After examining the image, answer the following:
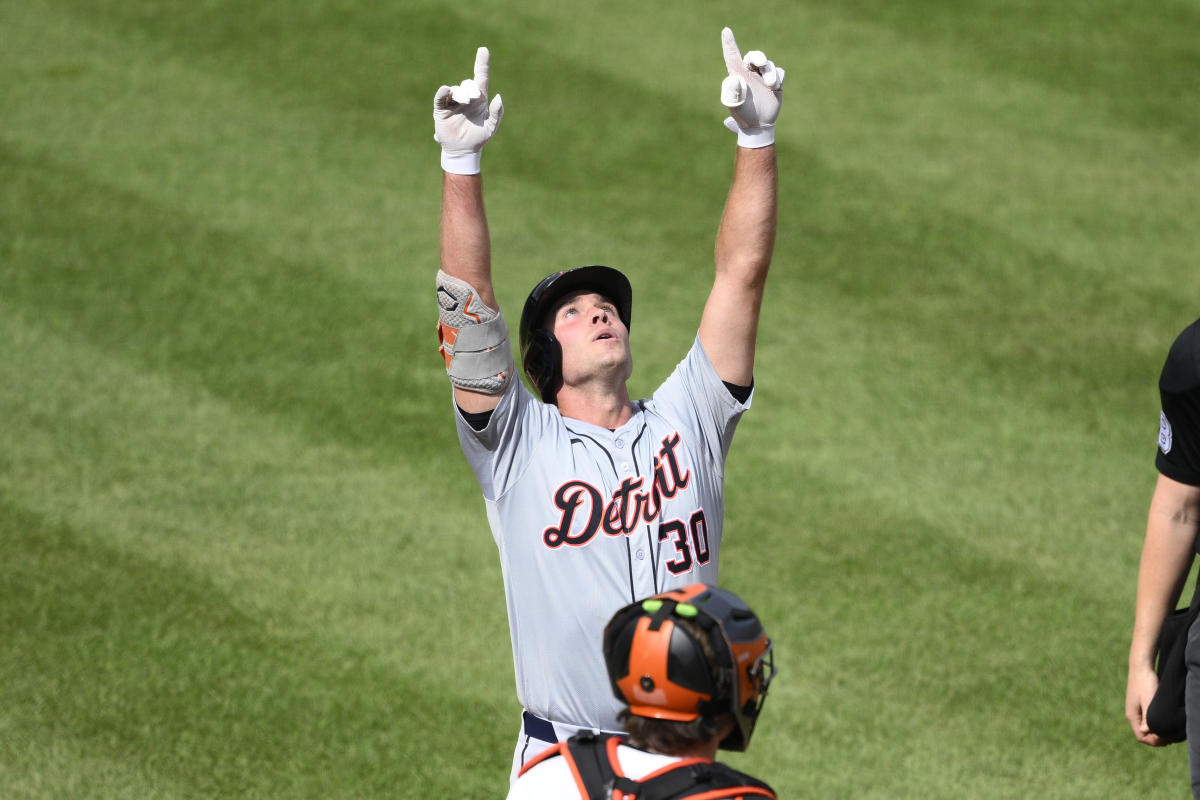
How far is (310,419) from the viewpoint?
23.9 ft

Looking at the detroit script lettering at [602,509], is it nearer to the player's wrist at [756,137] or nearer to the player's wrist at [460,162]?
the player's wrist at [460,162]

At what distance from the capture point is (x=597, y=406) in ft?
12.9

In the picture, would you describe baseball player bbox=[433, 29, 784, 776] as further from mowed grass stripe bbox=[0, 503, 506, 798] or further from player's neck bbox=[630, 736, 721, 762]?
mowed grass stripe bbox=[0, 503, 506, 798]

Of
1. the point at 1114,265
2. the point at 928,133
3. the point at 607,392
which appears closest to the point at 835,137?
the point at 928,133

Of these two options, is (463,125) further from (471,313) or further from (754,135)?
(754,135)

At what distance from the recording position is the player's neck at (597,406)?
12.9ft

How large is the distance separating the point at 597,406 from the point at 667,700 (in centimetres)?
136

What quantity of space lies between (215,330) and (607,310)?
441 cm

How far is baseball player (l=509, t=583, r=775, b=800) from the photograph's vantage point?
265 centimetres

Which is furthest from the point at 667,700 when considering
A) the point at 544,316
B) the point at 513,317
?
the point at 513,317

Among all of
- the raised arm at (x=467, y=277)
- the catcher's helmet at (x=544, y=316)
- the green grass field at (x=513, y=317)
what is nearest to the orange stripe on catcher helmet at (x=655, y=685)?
the raised arm at (x=467, y=277)

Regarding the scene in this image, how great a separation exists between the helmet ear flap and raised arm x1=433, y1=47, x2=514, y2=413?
28cm

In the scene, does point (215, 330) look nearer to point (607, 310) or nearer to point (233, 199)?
point (233, 199)

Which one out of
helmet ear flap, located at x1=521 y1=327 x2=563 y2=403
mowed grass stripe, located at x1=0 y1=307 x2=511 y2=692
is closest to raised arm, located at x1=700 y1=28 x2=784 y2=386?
helmet ear flap, located at x1=521 y1=327 x2=563 y2=403
